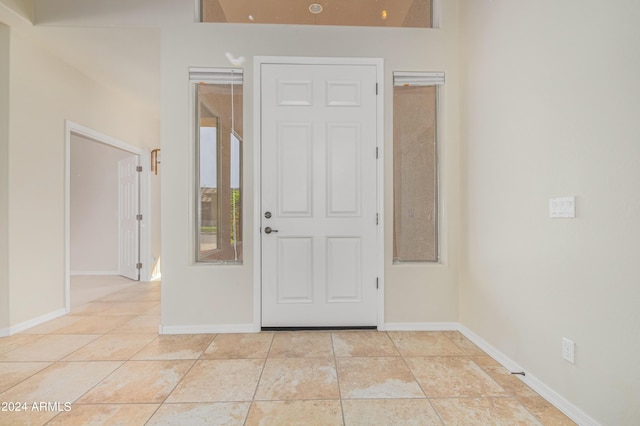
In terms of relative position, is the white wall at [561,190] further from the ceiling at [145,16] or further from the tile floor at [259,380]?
the ceiling at [145,16]

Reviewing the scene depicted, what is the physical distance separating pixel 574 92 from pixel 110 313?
4187 mm

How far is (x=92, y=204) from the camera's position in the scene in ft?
18.7

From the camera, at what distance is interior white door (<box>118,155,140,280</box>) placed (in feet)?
16.4

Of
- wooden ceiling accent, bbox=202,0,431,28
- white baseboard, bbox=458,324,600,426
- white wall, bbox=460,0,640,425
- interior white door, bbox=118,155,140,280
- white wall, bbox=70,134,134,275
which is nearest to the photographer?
white wall, bbox=460,0,640,425

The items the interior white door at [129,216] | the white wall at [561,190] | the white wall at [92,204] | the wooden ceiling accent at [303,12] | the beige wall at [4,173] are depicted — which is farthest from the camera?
the white wall at [92,204]

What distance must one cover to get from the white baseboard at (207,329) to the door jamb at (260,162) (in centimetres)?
7

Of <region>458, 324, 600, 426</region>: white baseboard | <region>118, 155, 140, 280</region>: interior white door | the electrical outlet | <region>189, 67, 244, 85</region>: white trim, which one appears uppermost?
<region>189, 67, 244, 85</region>: white trim

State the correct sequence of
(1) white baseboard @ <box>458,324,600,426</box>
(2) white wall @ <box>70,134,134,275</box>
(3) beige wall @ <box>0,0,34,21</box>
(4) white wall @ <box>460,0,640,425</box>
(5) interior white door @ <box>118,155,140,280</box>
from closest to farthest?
(4) white wall @ <box>460,0,640,425</box> → (1) white baseboard @ <box>458,324,600,426</box> → (3) beige wall @ <box>0,0,34,21</box> → (5) interior white door @ <box>118,155,140,280</box> → (2) white wall @ <box>70,134,134,275</box>

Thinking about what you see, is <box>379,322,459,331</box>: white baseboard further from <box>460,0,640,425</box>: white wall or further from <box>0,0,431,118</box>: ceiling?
<box>0,0,431,118</box>: ceiling

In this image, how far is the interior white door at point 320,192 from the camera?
277cm

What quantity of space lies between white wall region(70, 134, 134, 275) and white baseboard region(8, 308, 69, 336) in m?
2.57

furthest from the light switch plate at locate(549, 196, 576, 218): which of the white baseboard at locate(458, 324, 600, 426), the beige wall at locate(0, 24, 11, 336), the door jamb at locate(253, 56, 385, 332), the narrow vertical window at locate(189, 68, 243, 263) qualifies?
the beige wall at locate(0, 24, 11, 336)

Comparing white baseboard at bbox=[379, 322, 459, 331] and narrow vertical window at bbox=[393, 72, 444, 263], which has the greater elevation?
narrow vertical window at bbox=[393, 72, 444, 263]

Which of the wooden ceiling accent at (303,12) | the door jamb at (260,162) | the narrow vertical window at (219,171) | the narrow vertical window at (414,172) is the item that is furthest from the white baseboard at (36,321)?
the narrow vertical window at (414,172)
